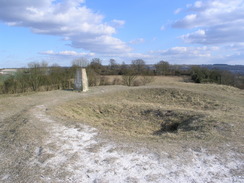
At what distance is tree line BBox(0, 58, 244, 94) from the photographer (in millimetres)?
20234

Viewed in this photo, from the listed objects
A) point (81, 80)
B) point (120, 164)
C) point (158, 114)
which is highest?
point (81, 80)

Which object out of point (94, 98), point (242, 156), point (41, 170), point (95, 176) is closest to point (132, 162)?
point (95, 176)

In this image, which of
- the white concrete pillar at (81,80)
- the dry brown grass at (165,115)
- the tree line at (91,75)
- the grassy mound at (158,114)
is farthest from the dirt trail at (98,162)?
the tree line at (91,75)

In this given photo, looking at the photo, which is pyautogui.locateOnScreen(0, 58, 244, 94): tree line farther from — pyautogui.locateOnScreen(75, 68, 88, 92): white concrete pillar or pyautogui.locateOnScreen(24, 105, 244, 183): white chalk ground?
pyautogui.locateOnScreen(24, 105, 244, 183): white chalk ground

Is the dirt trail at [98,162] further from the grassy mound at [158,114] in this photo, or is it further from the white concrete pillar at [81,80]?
the white concrete pillar at [81,80]

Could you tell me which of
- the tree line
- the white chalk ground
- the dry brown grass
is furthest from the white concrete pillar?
the white chalk ground

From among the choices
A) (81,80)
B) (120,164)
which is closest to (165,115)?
(120,164)

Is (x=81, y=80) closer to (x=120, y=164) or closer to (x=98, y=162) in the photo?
(x=98, y=162)

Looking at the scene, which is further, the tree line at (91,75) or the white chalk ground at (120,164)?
the tree line at (91,75)

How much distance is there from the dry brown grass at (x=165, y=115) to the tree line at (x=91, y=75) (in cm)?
1004

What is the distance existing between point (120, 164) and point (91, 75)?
2130 centimetres

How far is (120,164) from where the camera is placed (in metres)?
4.02

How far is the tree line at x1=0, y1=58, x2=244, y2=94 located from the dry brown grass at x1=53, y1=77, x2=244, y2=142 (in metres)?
10.0

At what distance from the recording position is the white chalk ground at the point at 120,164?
3.54 meters
